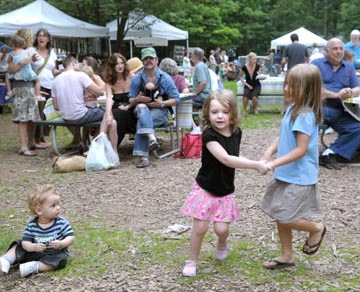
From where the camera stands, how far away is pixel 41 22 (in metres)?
14.8

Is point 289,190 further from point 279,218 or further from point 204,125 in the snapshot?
point 204,125

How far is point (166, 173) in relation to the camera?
6434 millimetres

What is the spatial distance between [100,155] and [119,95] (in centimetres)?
106

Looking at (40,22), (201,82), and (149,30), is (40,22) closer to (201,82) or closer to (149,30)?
(149,30)

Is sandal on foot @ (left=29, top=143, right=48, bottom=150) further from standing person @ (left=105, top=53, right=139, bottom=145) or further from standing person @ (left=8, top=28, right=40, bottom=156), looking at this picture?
standing person @ (left=105, top=53, right=139, bottom=145)

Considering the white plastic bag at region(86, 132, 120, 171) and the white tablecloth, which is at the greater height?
the white tablecloth

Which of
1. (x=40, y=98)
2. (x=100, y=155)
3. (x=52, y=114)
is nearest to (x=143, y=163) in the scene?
(x=100, y=155)

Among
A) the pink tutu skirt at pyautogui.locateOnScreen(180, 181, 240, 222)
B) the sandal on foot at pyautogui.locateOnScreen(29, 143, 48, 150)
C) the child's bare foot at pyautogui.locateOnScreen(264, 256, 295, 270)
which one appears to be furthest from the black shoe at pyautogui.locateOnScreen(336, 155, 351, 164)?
the sandal on foot at pyautogui.locateOnScreen(29, 143, 48, 150)

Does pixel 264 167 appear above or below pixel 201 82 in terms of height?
below

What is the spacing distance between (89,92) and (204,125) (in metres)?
4.25

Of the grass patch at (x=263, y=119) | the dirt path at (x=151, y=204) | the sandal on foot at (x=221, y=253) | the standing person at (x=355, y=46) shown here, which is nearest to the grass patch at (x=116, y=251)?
the dirt path at (x=151, y=204)

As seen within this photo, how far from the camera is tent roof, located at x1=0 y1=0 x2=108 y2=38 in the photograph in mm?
14667

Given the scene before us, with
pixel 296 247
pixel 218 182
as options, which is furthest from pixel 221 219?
pixel 296 247

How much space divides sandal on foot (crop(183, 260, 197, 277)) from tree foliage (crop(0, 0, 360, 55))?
1541 centimetres
